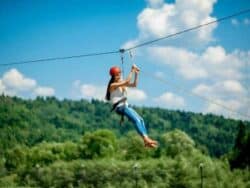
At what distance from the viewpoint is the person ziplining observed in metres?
13.4

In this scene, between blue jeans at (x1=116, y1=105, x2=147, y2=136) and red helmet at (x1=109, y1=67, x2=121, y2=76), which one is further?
red helmet at (x1=109, y1=67, x2=121, y2=76)

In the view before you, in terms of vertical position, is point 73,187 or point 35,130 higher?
point 35,130

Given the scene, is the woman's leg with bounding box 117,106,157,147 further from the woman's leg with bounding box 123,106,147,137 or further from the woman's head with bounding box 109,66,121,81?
the woman's head with bounding box 109,66,121,81

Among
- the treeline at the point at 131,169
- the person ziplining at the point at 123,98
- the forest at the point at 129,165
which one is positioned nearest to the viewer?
the person ziplining at the point at 123,98

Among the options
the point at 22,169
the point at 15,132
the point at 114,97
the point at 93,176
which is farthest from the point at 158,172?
the point at 15,132

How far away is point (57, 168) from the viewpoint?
76375 millimetres

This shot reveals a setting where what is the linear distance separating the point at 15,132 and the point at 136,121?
16253 centimetres

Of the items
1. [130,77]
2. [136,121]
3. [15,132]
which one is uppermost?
[15,132]

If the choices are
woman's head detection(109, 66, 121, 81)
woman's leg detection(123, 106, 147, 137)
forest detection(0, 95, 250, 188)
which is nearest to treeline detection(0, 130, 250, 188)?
forest detection(0, 95, 250, 188)

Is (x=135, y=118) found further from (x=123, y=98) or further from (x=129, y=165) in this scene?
(x=129, y=165)

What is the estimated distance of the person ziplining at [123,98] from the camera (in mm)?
13445

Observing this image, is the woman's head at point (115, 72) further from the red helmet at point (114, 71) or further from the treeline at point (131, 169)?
the treeline at point (131, 169)

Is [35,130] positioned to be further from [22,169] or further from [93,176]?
[93,176]

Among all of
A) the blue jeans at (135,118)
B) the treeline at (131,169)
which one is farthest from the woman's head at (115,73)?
the treeline at (131,169)
